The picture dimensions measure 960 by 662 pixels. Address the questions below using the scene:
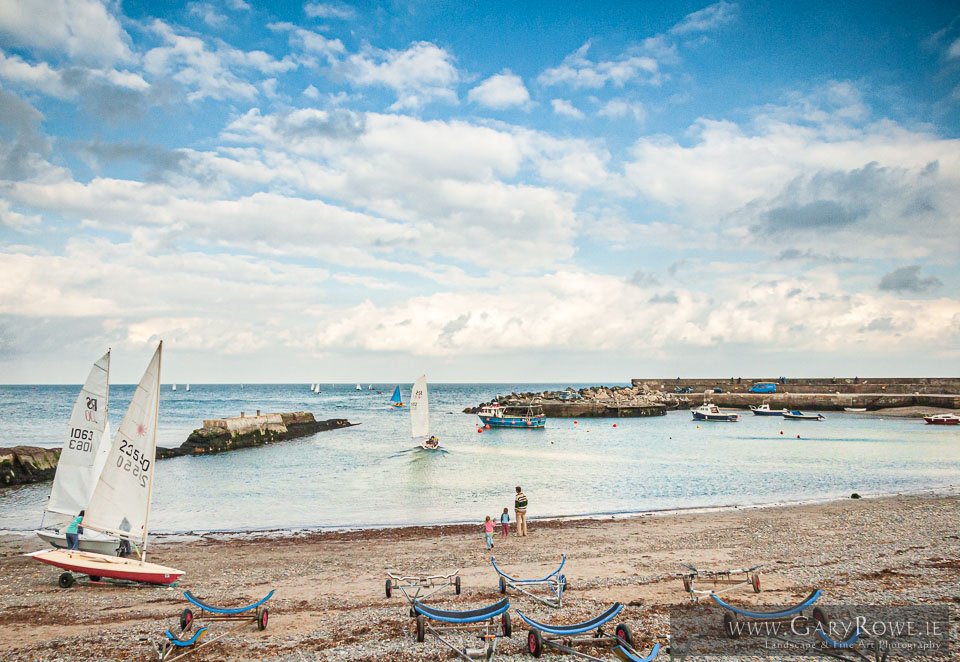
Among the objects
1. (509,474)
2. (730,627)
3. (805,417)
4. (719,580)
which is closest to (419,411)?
(509,474)

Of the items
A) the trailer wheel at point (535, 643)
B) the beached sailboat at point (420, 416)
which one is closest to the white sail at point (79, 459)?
the trailer wheel at point (535, 643)

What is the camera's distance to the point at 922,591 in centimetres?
1240

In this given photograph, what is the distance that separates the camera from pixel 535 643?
31.9 feet

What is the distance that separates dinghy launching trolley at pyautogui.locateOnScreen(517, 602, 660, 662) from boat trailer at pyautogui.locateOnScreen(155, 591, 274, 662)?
17.2 ft

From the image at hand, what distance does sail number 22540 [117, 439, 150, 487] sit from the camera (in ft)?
46.7

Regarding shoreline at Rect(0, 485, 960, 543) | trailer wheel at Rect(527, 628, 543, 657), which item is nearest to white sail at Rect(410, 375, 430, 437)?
shoreline at Rect(0, 485, 960, 543)

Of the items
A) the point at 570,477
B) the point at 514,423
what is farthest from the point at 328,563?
the point at 514,423

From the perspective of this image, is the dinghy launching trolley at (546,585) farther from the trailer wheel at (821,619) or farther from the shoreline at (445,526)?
the shoreline at (445,526)

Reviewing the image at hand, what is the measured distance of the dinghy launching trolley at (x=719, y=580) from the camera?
1202 cm

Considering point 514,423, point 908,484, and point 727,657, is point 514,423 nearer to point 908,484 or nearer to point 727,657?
point 908,484

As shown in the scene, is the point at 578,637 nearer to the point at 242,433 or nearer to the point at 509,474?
the point at 509,474

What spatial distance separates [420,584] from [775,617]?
7979mm

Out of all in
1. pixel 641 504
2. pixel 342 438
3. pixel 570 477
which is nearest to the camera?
pixel 641 504

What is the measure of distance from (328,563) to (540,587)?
716 centimetres
